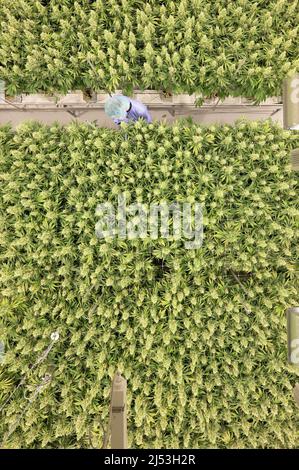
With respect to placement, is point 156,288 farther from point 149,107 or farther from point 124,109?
point 149,107

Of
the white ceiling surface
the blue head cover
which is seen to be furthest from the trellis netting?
the white ceiling surface

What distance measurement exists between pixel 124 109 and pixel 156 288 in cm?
147

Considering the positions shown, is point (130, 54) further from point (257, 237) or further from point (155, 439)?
point (155, 439)

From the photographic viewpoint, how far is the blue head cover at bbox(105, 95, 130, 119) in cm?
225

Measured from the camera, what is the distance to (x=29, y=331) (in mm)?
2352

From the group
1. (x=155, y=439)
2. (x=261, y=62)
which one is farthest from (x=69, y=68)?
(x=155, y=439)

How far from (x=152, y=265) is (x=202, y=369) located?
3.09 ft

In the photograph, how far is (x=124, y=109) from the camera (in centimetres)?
228

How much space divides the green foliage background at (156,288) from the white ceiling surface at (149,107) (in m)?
0.62

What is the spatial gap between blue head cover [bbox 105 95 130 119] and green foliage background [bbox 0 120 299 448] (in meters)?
0.14

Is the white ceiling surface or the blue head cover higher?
the white ceiling surface

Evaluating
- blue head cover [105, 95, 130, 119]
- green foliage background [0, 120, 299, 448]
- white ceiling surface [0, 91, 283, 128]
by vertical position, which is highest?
white ceiling surface [0, 91, 283, 128]

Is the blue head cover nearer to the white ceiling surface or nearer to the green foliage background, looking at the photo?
the green foliage background

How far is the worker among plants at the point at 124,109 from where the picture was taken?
89.0 inches
